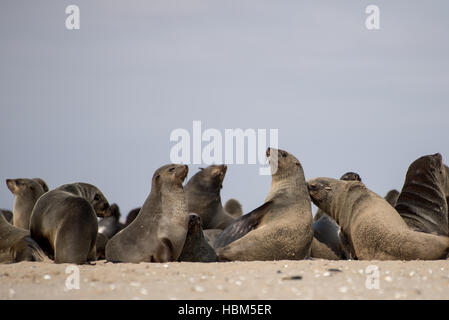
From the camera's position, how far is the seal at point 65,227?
33.0ft

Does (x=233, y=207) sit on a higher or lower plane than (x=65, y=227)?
lower

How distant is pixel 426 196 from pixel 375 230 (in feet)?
6.68

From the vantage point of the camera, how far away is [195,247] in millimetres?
10656

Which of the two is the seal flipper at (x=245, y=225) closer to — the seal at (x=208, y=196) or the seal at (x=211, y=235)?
the seal at (x=211, y=235)

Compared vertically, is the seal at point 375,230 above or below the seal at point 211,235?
above

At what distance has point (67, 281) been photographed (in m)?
7.41

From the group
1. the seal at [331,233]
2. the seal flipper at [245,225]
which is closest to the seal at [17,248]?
the seal flipper at [245,225]

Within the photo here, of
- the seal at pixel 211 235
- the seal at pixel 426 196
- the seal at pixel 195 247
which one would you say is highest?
the seal at pixel 426 196

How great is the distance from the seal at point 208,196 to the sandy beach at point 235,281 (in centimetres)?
524

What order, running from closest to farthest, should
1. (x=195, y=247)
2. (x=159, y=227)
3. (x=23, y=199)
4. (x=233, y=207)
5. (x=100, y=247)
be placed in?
(x=159, y=227) → (x=195, y=247) → (x=100, y=247) → (x=23, y=199) → (x=233, y=207)

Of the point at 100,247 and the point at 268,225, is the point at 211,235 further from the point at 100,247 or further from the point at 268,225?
the point at 268,225

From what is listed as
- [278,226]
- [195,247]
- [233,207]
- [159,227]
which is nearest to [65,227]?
[159,227]
